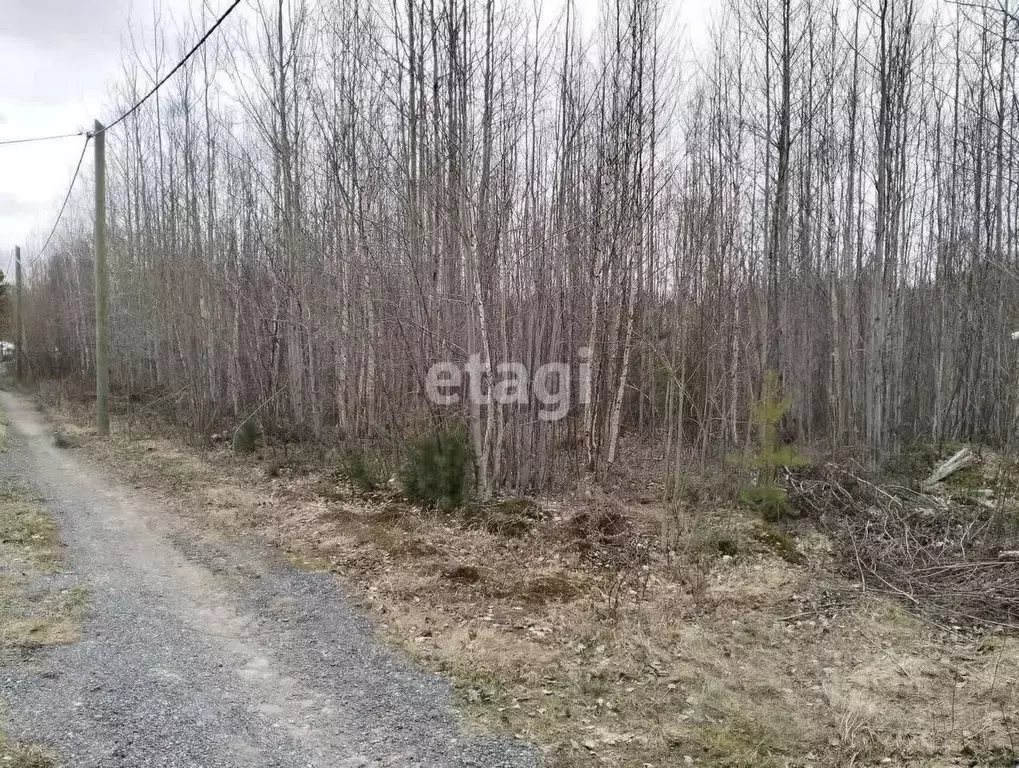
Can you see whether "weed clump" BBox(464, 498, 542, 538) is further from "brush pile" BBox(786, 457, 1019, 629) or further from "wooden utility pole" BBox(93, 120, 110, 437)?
"wooden utility pole" BBox(93, 120, 110, 437)

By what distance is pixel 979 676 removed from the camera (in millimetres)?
3723

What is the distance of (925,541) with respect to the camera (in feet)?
19.2

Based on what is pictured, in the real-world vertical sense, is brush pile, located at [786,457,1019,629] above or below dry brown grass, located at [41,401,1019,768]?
above

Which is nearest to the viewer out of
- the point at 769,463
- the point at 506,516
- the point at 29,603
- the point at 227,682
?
the point at 227,682

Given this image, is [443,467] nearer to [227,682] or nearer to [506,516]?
[506,516]

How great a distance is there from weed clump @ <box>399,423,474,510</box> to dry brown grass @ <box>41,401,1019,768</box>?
1.05 feet

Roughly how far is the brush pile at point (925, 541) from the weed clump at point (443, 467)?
3.89 meters

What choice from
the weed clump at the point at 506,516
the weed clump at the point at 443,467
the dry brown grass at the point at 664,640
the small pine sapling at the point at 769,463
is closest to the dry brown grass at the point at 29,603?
the dry brown grass at the point at 664,640

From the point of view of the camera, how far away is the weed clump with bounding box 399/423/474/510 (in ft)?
23.1

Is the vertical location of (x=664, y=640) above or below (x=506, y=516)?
below

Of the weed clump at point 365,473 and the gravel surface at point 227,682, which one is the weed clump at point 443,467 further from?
the gravel surface at point 227,682

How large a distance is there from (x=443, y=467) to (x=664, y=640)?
11.3 feet

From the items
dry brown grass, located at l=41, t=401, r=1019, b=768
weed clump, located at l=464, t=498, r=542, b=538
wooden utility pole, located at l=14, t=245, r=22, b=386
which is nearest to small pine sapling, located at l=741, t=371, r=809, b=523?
dry brown grass, located at l=41, t=401, r=1019, b=768

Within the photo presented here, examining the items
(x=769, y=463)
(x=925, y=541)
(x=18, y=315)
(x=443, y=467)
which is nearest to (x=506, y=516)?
(x=443, y=467)
